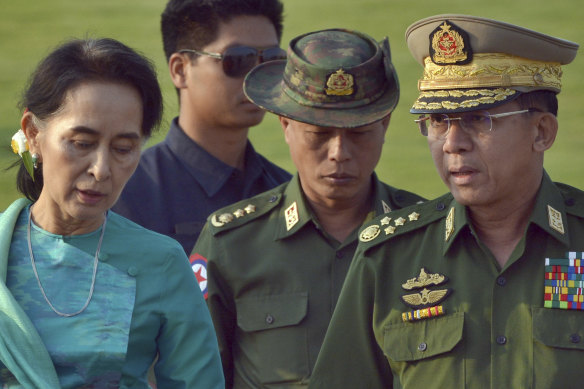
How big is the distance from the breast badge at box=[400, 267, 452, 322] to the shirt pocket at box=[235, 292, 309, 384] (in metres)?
0.76

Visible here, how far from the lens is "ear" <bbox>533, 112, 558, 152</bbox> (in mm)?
3789

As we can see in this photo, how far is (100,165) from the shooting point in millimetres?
3531

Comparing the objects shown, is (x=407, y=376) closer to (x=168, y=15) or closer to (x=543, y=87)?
(x=543, y=87)

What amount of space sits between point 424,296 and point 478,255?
19 cm

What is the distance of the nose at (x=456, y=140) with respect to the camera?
3699 mm

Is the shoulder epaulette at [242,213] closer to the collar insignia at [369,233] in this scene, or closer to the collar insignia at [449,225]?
the collar insignia at [369,233]

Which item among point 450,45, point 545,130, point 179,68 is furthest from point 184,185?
point 545,130

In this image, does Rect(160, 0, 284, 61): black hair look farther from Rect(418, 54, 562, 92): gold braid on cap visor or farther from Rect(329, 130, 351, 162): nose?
Rect(418, 54, 562, 92): gold braid on cap visor

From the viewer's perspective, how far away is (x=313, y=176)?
4539mm

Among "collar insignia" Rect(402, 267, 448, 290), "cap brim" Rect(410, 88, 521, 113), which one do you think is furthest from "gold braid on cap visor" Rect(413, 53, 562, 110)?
"collar insignia" Rect(402, 267, 448, 290)

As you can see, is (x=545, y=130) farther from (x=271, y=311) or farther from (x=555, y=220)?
(x=271, y=311)

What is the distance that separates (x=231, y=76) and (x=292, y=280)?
3.82ft

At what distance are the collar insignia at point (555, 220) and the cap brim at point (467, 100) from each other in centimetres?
33

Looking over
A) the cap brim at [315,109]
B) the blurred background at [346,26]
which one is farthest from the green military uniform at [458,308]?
the blurred background at [346,26]
